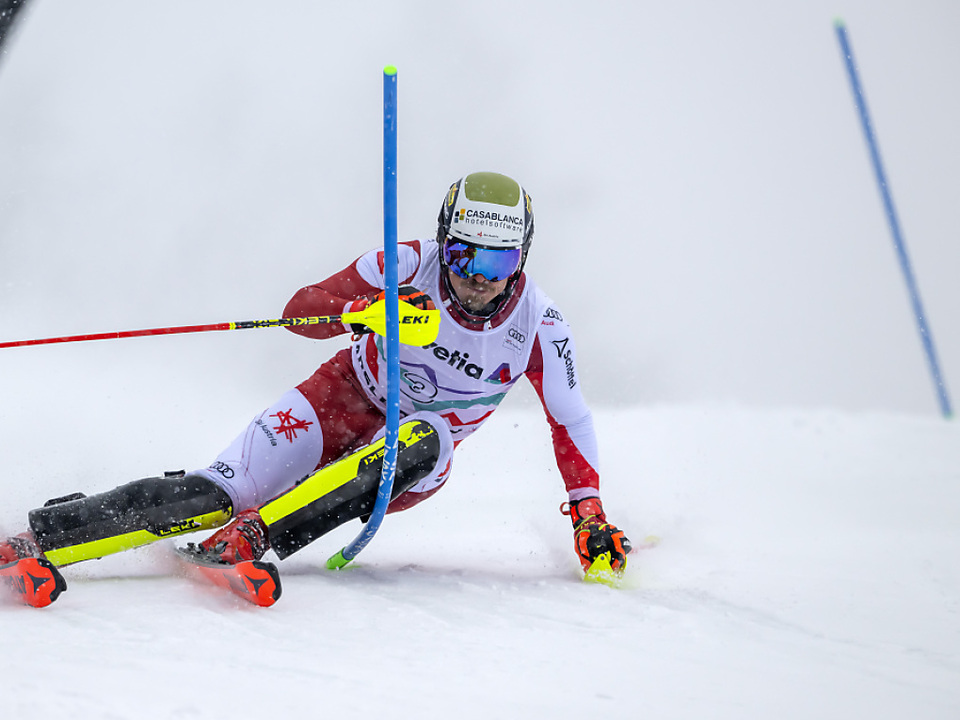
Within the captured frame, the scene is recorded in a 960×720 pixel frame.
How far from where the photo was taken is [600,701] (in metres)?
1.39

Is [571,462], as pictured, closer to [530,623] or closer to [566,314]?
[530,623]

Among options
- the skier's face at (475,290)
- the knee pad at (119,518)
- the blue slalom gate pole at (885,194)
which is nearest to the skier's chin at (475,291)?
the skier's face at (475,290)

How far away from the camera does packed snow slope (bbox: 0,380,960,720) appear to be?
4.36ft

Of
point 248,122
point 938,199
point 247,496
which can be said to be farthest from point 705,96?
point 247,496

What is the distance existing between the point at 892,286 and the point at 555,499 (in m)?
6.85

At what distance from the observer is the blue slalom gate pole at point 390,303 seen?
1.92 meters

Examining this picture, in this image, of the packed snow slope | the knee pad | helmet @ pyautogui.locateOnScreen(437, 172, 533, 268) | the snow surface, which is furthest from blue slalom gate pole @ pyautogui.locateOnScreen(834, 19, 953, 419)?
the knee pad

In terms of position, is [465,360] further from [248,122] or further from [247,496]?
[248,122]

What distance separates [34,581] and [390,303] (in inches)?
37.0

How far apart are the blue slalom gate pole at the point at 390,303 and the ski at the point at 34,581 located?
0.75 metres

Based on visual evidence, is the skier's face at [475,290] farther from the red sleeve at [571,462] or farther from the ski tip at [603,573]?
the ski tip at [603,573]

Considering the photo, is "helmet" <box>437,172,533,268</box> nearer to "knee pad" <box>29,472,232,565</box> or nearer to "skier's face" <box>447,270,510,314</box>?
"skier's face" <box>447,270,510,314</box>

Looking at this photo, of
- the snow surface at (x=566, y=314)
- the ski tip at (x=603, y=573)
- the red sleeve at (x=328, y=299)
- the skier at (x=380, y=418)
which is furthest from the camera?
the ski tip at (x=603, y=573)

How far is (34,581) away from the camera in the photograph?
1.66 m
